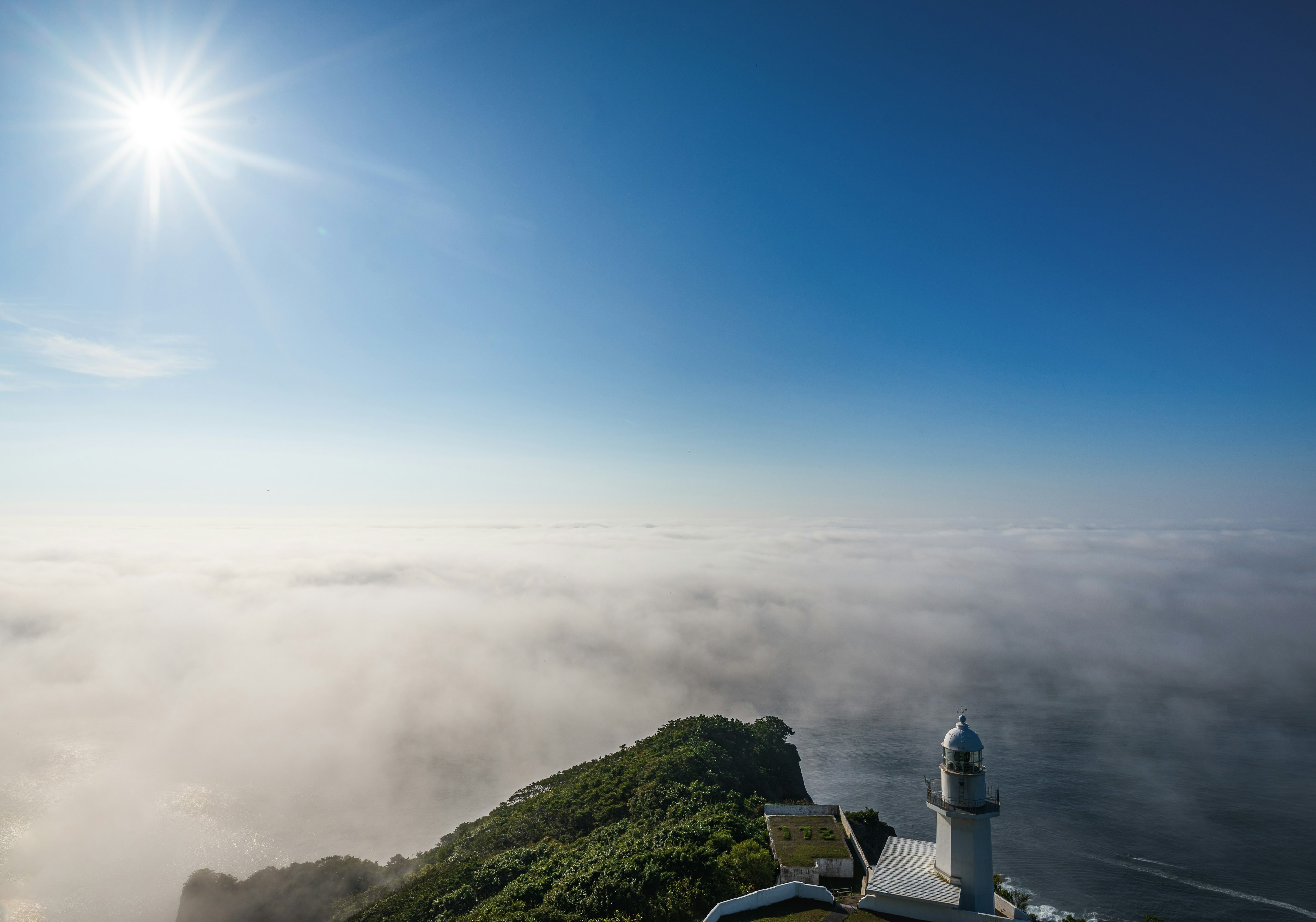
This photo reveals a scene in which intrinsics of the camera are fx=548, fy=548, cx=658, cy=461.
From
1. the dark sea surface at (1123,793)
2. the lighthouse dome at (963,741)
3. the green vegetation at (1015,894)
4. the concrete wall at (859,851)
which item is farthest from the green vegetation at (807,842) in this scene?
the dark sea surface at (1123,793)

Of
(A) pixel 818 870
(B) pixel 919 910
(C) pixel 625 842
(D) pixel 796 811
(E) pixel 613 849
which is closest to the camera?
(B) pixel 919 910

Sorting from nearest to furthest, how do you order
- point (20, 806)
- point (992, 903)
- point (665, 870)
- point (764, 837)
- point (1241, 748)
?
point (992, 903)
point (665, 870)
point (764, 837)
point (20, 806)
point (1241, 748)

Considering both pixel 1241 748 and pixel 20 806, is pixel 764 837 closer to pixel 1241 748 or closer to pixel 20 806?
pixel 20 806

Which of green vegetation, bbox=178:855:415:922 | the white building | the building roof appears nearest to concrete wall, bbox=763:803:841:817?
the building roof

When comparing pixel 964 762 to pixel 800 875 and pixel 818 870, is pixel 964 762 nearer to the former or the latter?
pixel 818 870

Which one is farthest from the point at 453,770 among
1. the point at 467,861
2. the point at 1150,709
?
the point at 1150,709

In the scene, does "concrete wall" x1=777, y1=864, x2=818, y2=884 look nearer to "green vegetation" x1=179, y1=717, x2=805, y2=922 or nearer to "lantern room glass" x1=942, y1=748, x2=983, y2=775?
"green vegetation" x1=179, y1=717, x2=805, y2=922

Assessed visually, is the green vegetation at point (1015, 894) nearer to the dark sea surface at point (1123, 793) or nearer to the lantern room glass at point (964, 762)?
the dark sea surface at point (1123, 793)

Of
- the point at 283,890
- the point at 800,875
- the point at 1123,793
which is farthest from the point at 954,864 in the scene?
the point at 1123,793
